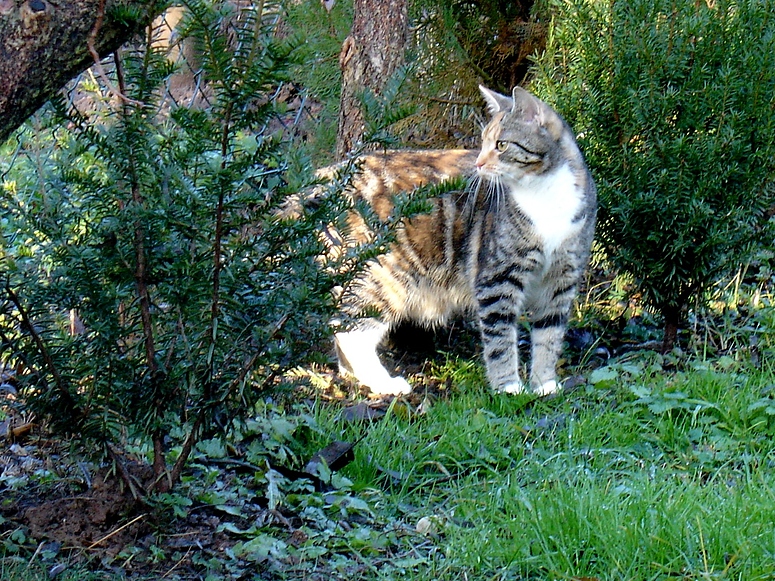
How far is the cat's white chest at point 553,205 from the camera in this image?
426cm

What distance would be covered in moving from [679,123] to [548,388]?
1349mm

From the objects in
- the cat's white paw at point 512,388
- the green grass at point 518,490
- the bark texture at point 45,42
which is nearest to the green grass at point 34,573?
the green grass at point 518,490

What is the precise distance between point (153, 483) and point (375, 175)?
2.48 meters

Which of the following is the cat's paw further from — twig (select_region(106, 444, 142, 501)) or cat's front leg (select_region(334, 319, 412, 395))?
twig (select_region(106, 444, 142, 501))

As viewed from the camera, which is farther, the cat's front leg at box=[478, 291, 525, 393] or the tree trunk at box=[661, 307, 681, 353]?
the tree trunk at box=[661, 307, 681, 353]

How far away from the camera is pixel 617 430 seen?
3350 mm

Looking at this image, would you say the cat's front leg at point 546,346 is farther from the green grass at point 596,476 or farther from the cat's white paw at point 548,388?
the green grass at point 596,476

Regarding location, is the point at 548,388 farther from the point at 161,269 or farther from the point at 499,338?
the point at 161,269

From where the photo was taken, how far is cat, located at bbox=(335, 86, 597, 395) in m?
4.29

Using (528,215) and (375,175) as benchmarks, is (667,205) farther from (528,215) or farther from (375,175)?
(375,175)

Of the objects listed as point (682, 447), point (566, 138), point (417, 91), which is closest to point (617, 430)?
point (682, 447)

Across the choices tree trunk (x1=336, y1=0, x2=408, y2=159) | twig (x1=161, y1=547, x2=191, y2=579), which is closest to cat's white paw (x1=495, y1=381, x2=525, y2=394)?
tree trunk (x1=336, y1=0, x2=408, y2=159)

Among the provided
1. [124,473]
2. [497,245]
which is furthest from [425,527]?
[497,245]

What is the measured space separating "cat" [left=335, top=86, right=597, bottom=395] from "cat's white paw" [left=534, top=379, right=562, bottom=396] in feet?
0.03
